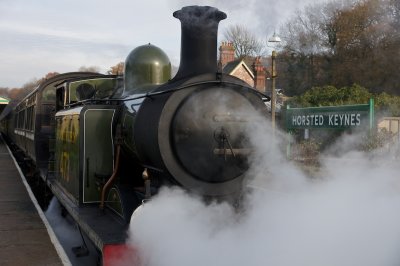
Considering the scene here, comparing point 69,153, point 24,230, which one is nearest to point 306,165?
point 69,153

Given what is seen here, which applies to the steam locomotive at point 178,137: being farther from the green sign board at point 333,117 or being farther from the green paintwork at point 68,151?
the green sign board at point 333,117

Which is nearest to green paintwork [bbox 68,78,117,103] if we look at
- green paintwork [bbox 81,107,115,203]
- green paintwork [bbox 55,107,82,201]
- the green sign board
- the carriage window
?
green paintwork [bbox 55,107,82,201]

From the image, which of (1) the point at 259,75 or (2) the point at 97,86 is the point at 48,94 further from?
(1) the point at 259,75

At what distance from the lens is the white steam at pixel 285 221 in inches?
117

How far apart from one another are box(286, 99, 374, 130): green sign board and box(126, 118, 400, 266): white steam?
3968 millimetres

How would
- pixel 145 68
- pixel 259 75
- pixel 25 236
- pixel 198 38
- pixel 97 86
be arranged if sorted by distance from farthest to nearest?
pixel 259 75 → pixel 97 86 → pixel 25 236 → pixel 145 68 → pixel 198 38

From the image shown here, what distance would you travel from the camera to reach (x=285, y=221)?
11.0ft

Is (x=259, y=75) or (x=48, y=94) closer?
(x=48, y=94)

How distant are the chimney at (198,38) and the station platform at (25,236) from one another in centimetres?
245

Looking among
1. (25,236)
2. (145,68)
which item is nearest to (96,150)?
(145,68)

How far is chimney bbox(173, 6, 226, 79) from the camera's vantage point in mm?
3938

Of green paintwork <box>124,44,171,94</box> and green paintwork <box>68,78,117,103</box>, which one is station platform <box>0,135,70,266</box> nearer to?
green paintwork <box>68,78,117,103</box>

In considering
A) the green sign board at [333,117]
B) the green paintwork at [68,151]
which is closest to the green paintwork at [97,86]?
the green paintwork at [68,151]

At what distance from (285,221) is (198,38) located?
169 cm
